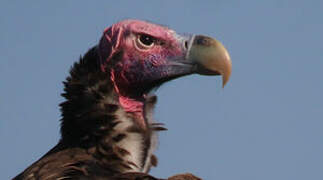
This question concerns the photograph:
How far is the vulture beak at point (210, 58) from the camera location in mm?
8844

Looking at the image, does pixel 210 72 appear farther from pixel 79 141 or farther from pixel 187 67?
pixel 79 141

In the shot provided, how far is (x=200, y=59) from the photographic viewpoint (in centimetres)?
898

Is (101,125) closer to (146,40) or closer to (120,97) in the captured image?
(120,97)

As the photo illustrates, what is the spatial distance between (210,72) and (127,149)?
3.63 feet

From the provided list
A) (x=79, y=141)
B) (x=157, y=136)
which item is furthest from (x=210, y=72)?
(x=79, y=141)

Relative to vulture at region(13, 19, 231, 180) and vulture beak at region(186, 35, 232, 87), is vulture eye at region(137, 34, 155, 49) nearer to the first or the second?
vulture at region(13, 19, 231, 180)

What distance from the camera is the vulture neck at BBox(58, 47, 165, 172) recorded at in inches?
324

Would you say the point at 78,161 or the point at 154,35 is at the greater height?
Result: the point at 154,35

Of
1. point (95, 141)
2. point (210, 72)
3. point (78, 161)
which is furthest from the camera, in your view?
point (210, 72)

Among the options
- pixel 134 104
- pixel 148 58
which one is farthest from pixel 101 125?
pixel 148 58

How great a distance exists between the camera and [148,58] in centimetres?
921

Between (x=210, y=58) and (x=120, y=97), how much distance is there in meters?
0.84

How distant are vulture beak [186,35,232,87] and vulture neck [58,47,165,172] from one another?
65 cm

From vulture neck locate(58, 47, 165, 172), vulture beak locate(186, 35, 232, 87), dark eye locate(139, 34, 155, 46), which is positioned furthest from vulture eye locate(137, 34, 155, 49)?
vulture neck locate(58, 47, 165, 172)
